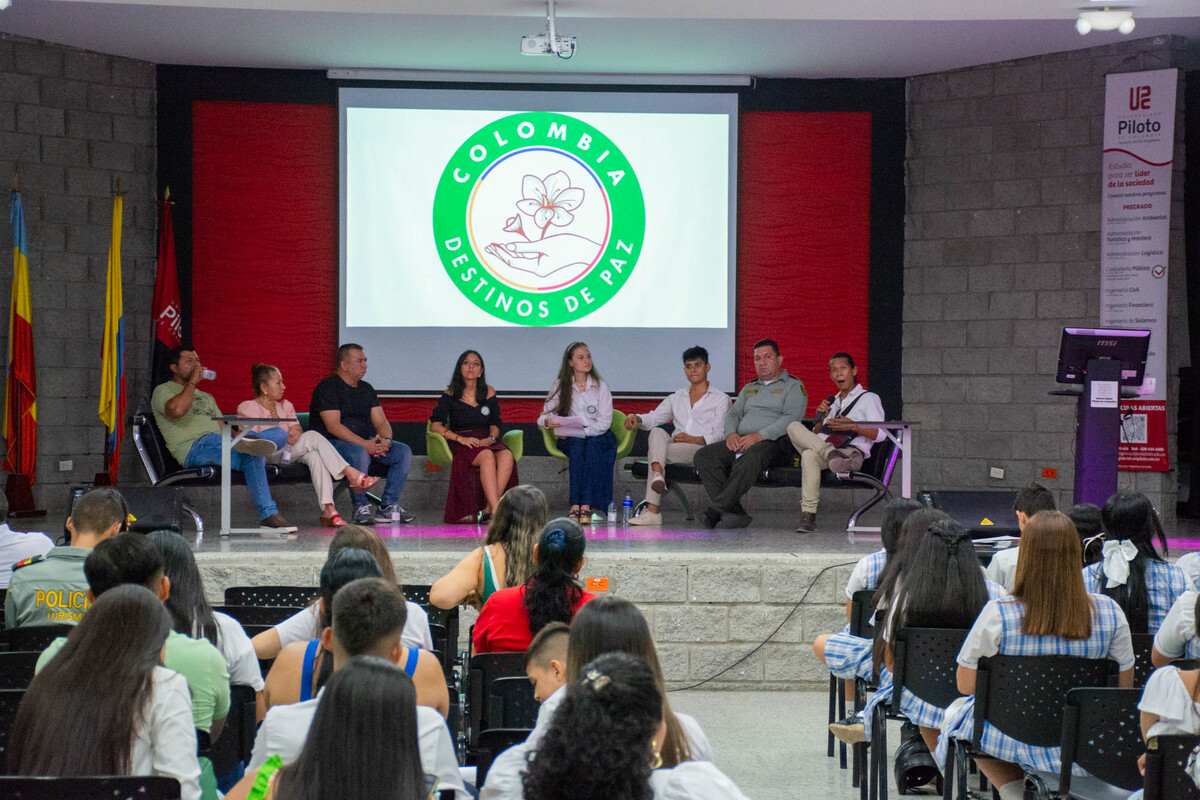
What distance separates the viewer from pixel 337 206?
9438 mm

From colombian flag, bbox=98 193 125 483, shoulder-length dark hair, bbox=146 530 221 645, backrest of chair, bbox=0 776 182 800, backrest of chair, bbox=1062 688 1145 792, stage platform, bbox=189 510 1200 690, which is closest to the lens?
backrest of chair, bbox=0 776 182 800

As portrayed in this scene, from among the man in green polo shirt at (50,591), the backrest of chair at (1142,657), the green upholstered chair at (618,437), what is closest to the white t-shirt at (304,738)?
the man in green polo shirt at (50,591)

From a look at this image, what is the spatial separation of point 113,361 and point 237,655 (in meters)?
5.74

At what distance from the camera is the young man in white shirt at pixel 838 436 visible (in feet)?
25.8

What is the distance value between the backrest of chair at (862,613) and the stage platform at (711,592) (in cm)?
176

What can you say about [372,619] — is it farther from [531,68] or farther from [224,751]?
[531,68]

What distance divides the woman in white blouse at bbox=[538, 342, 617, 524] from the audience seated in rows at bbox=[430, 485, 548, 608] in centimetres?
387

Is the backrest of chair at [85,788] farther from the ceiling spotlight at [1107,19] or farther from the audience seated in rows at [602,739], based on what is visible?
the ceiling spotlight at [1107,19]

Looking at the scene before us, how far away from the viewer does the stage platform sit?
641 centimetres

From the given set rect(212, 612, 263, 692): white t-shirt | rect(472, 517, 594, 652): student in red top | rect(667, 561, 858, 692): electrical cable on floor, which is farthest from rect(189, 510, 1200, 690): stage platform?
rect(212, 612, 263, 692): white t-shirt

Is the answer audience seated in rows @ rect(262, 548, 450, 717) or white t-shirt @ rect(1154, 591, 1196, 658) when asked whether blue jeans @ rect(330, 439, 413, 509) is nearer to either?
audience seated in rows @ rect(262, 548, 450, 717)

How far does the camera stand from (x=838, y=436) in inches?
319

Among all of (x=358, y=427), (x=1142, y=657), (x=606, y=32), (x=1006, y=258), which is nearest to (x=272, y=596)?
(x=1142, y=657)

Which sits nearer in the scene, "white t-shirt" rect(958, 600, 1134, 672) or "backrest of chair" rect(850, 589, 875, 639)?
"white t-shirt" rect(958, 600, 1134, 672)
